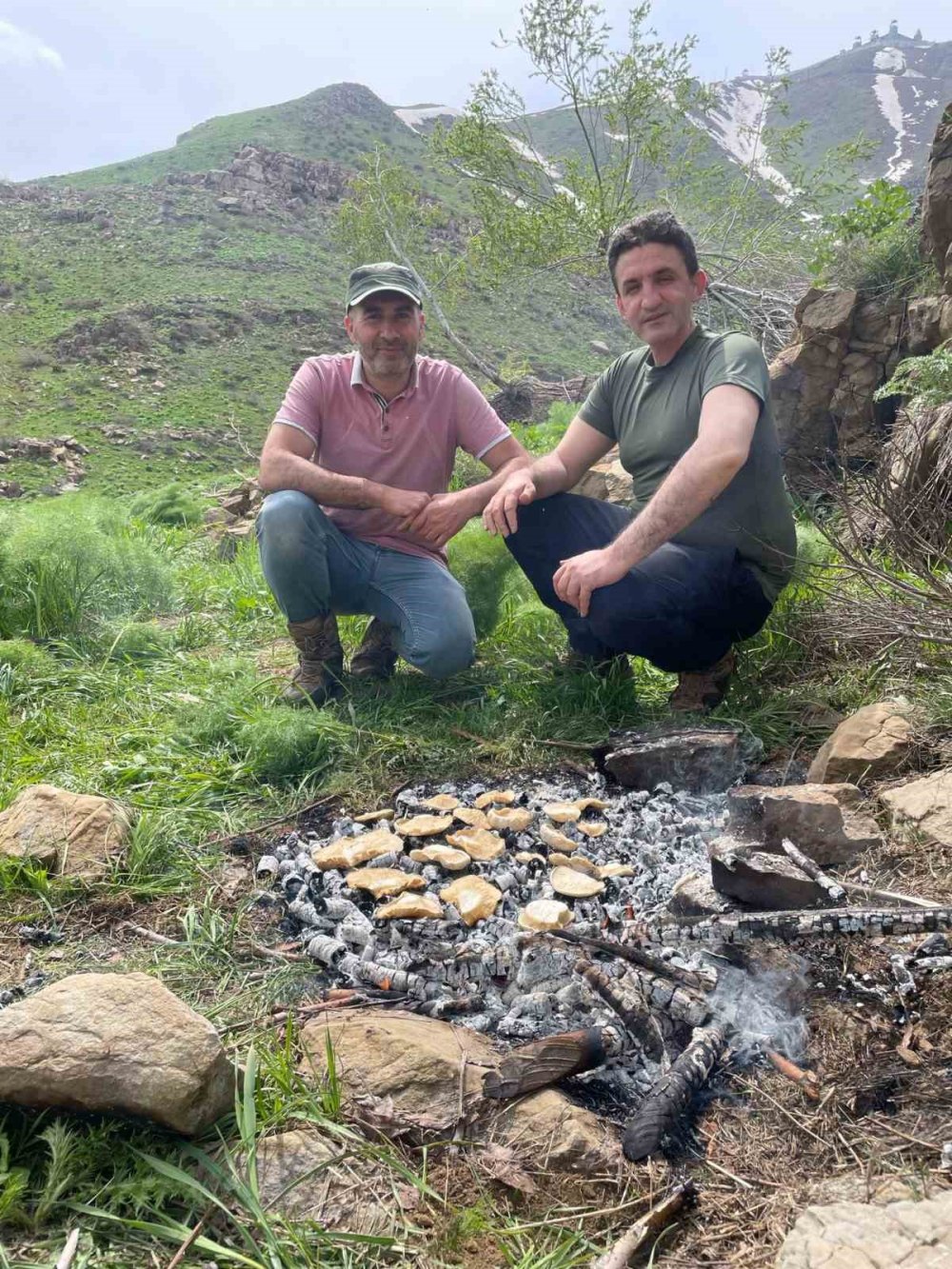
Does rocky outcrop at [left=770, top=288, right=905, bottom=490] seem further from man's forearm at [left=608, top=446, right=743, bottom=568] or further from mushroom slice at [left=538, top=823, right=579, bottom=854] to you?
mushroom slice at [left=538, top=823, right=579, bottom=854]

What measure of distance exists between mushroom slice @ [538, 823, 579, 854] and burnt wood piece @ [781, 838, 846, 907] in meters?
0.57

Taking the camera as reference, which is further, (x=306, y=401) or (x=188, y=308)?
(x=188, y=308)

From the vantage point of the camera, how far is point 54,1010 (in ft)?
4.67

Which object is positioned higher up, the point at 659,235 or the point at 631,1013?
the point at 659,235

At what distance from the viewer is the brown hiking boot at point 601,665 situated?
3.31m

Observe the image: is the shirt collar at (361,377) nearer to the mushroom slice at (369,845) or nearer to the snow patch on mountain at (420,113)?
the mushroom slice at (369,845)

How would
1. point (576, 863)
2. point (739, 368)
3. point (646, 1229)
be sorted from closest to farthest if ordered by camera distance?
point (646, 1229)
point (576, 863)
point (739, 368)

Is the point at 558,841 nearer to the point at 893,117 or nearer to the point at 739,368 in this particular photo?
the point at 739,368

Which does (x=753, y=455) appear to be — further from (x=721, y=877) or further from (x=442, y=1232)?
(x=442, y=1232)

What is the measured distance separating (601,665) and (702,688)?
419 millimetres

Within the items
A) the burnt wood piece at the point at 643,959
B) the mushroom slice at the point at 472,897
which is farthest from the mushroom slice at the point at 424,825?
the burnt wood piece at the point at 643,959

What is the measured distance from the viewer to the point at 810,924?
68.2 inches

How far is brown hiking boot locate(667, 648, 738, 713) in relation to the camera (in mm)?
3168

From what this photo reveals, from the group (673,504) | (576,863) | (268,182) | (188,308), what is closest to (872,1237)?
(576,863)
